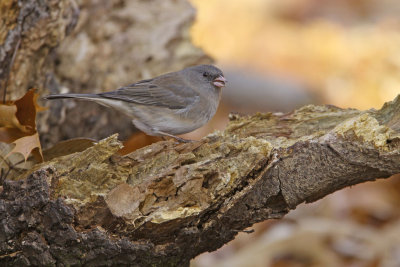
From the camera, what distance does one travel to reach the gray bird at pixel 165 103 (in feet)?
11.8

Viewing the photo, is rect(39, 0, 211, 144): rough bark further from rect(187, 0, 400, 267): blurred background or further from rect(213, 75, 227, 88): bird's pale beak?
rect(187, 0, 400, 267): blurred background

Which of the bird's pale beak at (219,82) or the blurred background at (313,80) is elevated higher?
the bird's pale beak at (219,82)

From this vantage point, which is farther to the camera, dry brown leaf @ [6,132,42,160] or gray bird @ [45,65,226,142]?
gray bird @ [45,65,226,142]

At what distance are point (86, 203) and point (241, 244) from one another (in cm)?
242

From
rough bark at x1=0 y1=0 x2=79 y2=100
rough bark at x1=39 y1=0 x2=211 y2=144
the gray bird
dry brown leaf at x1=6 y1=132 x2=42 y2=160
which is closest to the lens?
dry brown leaf at x1=6 y1=132 x2=42 y2=160

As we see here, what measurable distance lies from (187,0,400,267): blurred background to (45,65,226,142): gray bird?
45.2 inches

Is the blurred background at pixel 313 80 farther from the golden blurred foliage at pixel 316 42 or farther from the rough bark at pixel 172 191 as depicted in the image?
the rough bark at pixel 172 191

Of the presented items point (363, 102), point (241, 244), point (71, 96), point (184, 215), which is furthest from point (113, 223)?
point (363, 102)

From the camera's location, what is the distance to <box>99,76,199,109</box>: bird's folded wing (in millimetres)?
3630

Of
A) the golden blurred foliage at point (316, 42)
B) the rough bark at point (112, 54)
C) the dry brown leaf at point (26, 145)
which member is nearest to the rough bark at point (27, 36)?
the rough bark at point (112, 54)

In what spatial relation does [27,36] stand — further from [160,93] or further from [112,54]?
[112,54]

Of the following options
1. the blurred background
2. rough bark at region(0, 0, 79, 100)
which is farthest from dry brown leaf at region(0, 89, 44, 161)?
the blurred background

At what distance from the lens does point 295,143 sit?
255cm

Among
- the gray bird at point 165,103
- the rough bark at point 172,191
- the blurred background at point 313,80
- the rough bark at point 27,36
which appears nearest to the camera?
the rough bark at point 172,191
